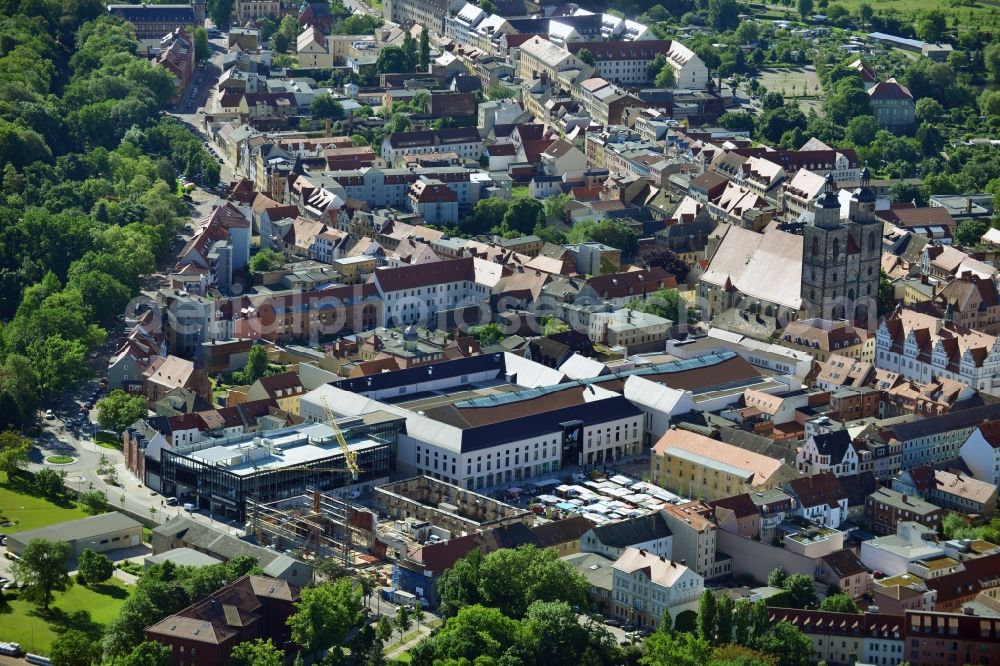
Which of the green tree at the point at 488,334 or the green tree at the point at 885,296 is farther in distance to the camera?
the green tree at the point at 885,296

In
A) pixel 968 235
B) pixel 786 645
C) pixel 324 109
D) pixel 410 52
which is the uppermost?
pixel 410 52

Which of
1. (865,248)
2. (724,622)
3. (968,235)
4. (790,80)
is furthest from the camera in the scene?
(790,80)

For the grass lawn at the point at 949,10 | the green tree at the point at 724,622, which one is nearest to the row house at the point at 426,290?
the green tree at the point at 724,622

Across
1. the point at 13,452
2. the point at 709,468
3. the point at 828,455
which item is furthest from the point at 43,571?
the point at 828,455

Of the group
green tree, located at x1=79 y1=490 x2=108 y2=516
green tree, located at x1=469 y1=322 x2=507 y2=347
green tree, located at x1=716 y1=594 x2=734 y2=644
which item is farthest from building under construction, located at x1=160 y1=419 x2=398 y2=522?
green tree, located at x1=716 y1=594 x2=734 y2=644

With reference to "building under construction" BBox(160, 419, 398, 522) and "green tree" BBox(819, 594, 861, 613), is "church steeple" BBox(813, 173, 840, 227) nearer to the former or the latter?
"building under construction" BBox(160, 419, 398, 522)

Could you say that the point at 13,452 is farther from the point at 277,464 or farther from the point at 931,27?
the point at 931,27

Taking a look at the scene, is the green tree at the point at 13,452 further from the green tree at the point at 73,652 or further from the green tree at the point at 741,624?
the green tree at the point at 741,624
